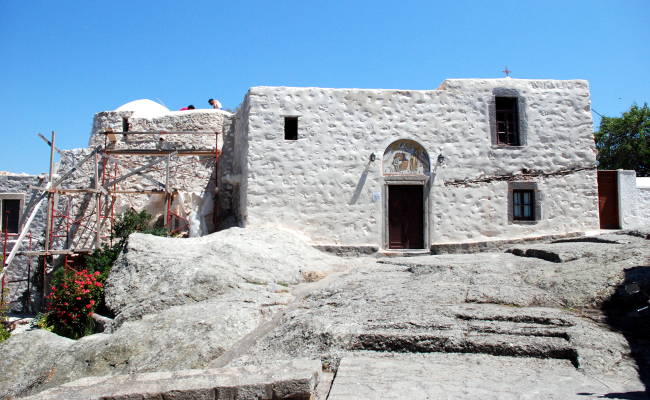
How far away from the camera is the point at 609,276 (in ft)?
22.9

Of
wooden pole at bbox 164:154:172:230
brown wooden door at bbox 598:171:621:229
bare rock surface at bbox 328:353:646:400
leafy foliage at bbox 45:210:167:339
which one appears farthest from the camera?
brown wooden door at bbox 598:171:621:229

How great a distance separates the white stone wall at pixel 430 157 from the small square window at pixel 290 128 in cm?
24

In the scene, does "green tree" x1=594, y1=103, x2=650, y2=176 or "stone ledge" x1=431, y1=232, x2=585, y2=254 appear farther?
"green tree" x1=594, y1=103, x2=650, y2=176

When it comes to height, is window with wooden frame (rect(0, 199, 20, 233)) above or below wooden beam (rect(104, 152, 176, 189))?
below

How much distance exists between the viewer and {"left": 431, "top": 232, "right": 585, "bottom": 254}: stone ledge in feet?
43.2

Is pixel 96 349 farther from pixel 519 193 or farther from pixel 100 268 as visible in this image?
pixel 519 193

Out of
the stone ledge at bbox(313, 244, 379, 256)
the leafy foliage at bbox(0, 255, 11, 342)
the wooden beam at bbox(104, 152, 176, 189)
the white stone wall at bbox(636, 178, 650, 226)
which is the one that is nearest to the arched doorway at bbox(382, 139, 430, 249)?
the stone ledge at bbox(313, 244, 379, 256)

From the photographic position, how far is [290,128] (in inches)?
543

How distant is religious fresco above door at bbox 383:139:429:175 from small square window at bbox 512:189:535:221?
2513mm

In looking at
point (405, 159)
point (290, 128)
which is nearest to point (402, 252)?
point (405, 159)

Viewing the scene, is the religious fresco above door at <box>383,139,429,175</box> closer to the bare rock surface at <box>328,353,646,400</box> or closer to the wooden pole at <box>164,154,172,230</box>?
the wooden pole at <box>164,154,172,230</box>

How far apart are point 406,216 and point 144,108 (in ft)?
32.1

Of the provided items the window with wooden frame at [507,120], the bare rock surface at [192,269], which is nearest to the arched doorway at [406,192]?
the window with wooden frame at [507,120]

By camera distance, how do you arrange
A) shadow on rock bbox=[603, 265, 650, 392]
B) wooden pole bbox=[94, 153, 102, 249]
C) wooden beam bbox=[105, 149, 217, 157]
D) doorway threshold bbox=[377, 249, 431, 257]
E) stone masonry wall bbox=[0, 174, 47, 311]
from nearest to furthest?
1. shadow on rock bbox=[603, 265, 650, 392]
2. doorway threshold bbox=[377, 249, 431, 257]
3. wooden pole bbox=[94, 153, 102, 249]
4. wooden beam bbox=[105, 149, 217, 157]
5. stone masonry wall bbox=[0, 174, 47, 311]
